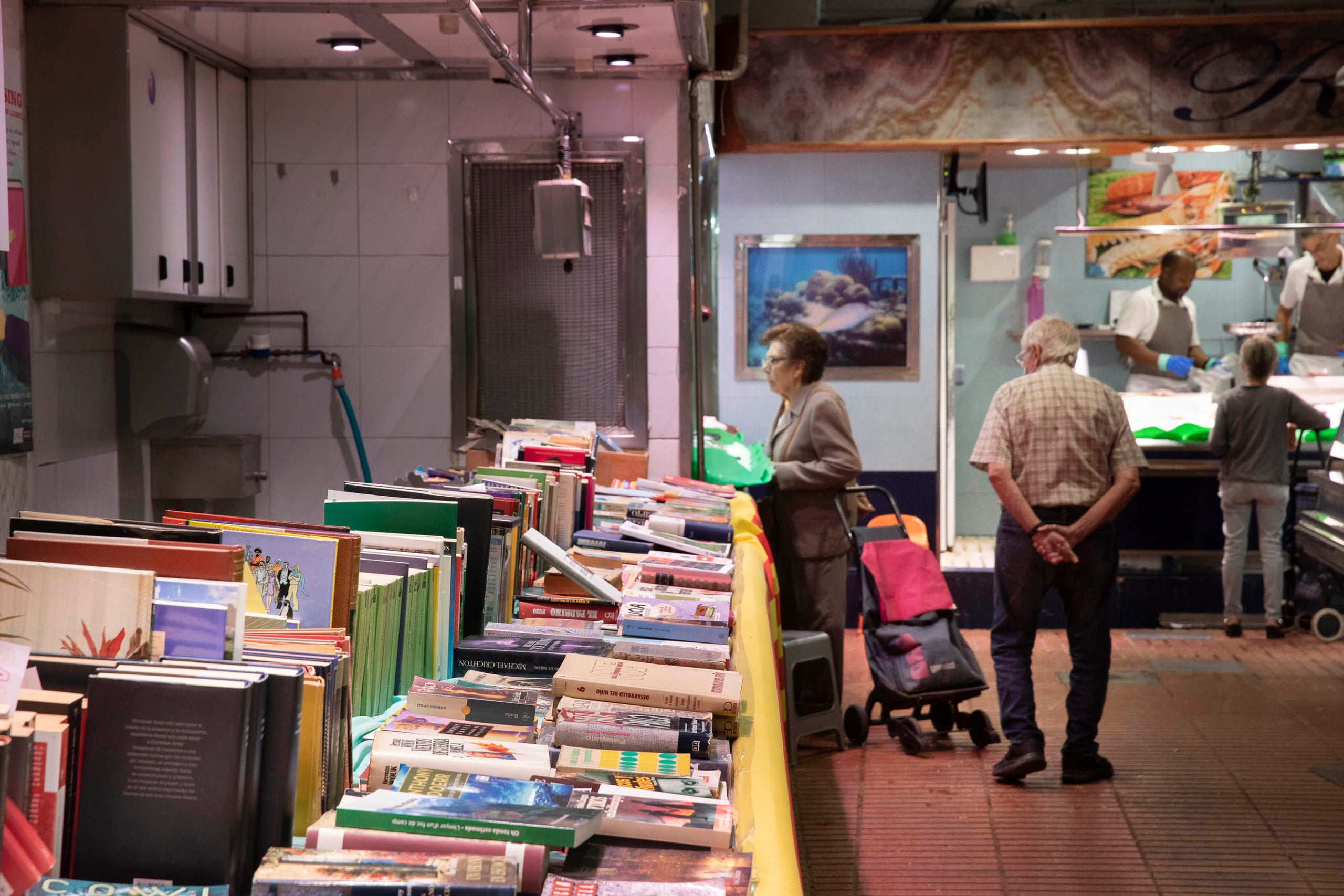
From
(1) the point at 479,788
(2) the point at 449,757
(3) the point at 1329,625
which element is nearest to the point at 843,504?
(3) the point at 1329,625

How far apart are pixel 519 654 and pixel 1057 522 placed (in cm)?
266

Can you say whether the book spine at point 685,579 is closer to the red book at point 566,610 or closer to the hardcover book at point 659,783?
the red book at point 566,610

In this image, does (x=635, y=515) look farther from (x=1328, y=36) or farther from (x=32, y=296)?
(x=1328, y=36)

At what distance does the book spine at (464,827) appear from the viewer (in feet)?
4.75

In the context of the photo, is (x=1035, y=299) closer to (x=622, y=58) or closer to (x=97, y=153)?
(x=622, y=58)

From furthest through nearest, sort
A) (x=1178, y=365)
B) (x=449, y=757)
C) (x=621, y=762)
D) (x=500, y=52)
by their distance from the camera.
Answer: (x=1178, y=365), (x=500, y=52), (x=621, y=762), (x=449, y=757)

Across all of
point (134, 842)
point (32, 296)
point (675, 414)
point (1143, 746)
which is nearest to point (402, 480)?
point (32, 296)

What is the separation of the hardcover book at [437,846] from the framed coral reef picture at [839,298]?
6.75 meters

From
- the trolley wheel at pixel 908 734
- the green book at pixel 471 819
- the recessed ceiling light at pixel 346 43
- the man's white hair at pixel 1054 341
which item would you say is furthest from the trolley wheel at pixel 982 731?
the green book at pixel 471 819

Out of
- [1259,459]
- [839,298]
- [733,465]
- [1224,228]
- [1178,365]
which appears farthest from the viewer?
[1178,365]

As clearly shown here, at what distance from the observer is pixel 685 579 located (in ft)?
10.5

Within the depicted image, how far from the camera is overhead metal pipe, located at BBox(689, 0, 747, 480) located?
538cm

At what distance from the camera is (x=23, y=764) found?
4.10 feet

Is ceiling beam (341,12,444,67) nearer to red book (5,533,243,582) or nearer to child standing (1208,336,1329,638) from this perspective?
red book (5,533,243,582)
